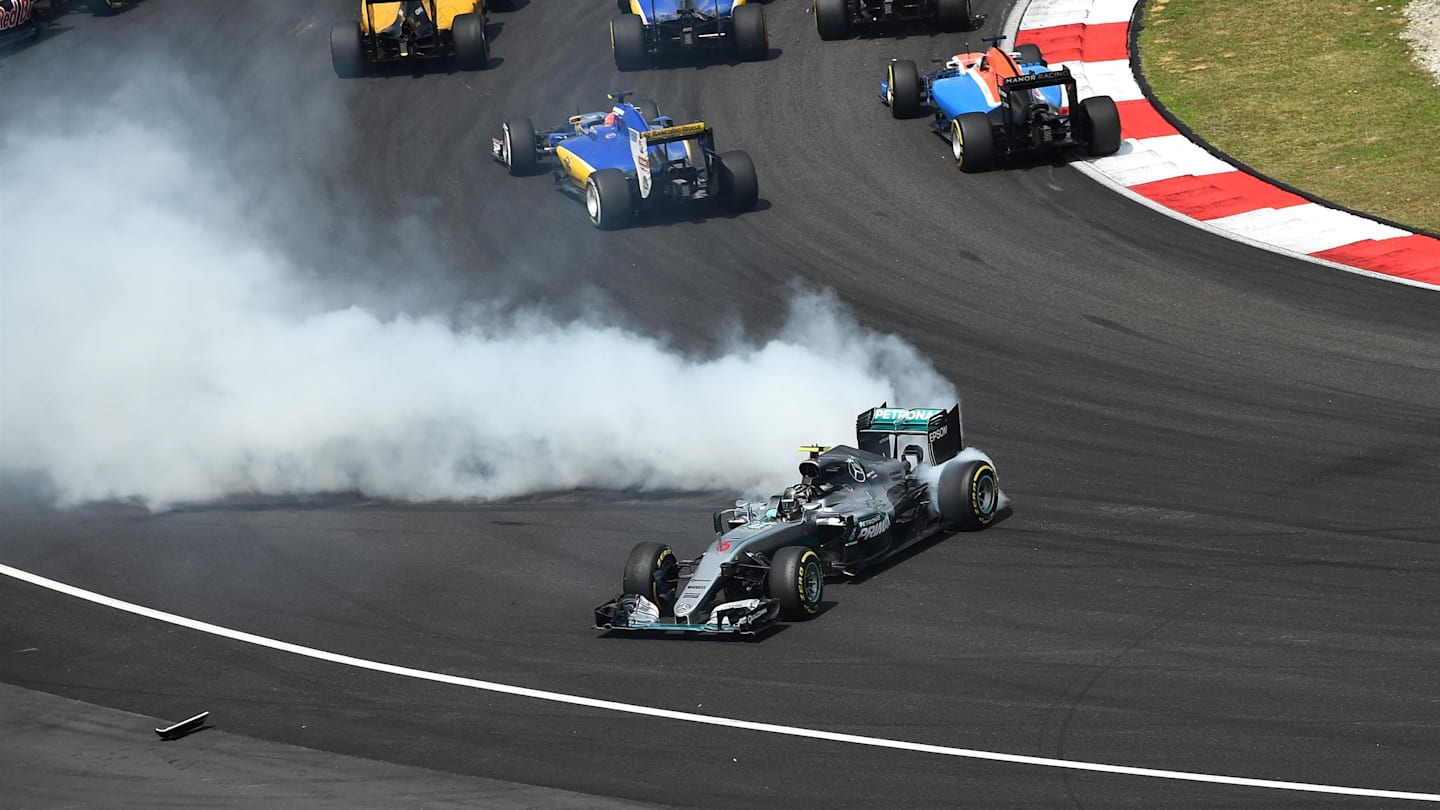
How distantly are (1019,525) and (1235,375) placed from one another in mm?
4281

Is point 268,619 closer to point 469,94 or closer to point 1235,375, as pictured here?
point 1235,375

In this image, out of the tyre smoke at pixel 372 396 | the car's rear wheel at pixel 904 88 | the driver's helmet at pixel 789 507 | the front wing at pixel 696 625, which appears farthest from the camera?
the car's rear wheel at pixel 904 88

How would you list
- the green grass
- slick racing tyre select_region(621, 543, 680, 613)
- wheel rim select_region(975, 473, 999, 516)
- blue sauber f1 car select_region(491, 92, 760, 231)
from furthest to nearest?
blue sauber f1 car select_region(491, 92, 760, 231) → the green grass → wheel rim select_region(975, 473, 999, 516) → slick racing tyre select_region(621, 543, 680, 613)

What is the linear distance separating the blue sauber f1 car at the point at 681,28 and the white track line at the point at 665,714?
1700cm

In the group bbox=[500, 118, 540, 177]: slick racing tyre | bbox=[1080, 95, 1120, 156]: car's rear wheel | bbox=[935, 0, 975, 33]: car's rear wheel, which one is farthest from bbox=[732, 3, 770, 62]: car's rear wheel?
bbox=[1080, 95, 1120, 156]: car's rear wheel

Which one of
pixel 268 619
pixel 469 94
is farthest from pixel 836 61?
pixel 268 619

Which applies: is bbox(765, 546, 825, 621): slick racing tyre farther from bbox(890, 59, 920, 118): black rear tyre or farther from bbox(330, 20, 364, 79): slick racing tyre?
bbox(330, 20, 364, 79): slick racing tyre

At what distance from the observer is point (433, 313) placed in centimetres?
2159

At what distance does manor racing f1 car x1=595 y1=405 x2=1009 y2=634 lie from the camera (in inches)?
517

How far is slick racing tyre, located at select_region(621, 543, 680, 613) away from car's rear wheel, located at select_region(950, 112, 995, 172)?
40.5 feet

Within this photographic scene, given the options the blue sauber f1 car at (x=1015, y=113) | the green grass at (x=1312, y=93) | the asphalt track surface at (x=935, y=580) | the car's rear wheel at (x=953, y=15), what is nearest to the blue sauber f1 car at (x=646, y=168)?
the asphalt track surface at (x=935, y=580)

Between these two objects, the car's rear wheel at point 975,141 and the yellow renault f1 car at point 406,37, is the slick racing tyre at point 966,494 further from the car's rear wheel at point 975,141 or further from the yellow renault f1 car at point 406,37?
the yellow renault f1 car at point 406,37

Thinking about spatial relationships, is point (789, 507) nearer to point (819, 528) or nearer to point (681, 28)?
point (819, 528)

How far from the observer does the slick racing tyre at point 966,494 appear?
14.4 m
